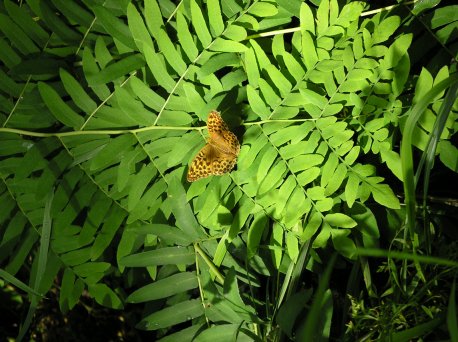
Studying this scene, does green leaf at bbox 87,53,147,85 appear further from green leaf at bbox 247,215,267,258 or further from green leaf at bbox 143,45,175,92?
green leaf at bbox 247,215,267,258

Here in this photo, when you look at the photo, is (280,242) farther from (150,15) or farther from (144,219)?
(150,15)

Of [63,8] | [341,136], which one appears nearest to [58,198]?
→ [63,8]

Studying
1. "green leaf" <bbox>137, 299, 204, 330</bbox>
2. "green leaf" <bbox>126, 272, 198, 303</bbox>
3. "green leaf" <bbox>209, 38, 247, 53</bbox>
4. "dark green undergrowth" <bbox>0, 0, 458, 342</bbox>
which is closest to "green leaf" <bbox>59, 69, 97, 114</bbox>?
"dark green undergrowth" <bbox>0, 0, 458, 342</bbox>

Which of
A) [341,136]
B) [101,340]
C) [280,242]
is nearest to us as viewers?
[341,136]

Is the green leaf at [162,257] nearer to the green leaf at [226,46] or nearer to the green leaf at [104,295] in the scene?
the green leaf at [104,295]

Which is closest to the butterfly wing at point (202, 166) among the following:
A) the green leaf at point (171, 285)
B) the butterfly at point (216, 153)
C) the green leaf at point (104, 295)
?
the butterfly at point (216, 153)

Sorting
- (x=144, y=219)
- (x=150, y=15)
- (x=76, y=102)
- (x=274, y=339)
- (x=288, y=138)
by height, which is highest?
(x=150, y=15)

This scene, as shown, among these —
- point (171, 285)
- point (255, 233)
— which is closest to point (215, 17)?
point (255, 233)
